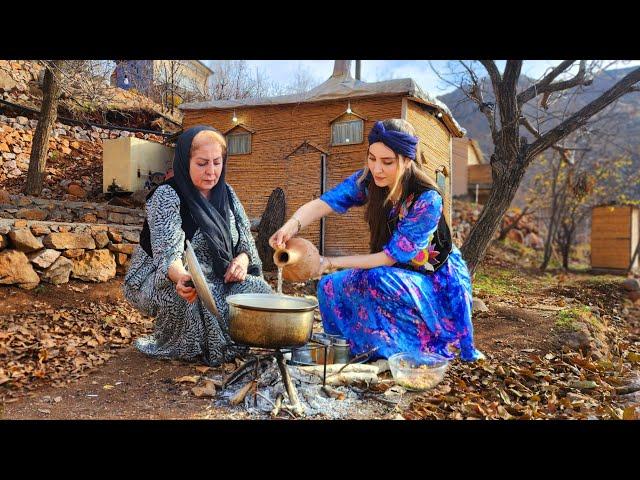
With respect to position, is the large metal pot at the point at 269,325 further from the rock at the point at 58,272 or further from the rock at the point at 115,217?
the rock at the point at 115,217

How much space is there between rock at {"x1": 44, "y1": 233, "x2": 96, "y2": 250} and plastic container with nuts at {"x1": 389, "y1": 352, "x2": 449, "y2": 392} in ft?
Answer: 7.66

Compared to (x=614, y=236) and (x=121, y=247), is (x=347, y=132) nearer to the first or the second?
(x=121, y=247)

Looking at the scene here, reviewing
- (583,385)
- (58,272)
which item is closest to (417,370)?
(583,385)

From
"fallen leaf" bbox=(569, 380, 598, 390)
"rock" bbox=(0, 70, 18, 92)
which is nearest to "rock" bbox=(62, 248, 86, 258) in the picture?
"rock" bbox=(0, 70, 18, 92)

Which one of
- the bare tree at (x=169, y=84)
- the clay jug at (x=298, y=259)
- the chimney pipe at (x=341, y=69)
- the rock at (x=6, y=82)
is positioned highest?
the chimney pipe at (x=341, y=69)

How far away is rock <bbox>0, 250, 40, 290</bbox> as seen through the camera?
9.30 feet

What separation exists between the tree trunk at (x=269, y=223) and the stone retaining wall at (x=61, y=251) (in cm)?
122

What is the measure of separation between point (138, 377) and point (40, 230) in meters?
1.51

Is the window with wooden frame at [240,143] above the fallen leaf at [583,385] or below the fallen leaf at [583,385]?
above

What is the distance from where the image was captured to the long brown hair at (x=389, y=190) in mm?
2365

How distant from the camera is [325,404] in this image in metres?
2.00

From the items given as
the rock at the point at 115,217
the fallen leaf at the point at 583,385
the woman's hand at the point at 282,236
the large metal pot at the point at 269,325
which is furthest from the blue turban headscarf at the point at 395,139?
the rock at the point at 115,217

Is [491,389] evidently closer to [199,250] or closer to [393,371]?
[393,371]

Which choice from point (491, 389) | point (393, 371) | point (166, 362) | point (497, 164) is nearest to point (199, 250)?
point (166, 362)
